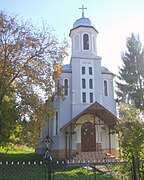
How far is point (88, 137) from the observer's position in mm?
21453

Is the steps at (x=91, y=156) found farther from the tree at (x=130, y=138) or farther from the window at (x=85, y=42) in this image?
the window at (x=85, y=42)

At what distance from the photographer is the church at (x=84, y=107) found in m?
20.6

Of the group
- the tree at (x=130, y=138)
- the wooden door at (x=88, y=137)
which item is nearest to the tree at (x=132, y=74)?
the wooden door at (x=88, y=137)

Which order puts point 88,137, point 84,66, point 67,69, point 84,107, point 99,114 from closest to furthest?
point 99,114
point 88,137
point 84,107
point 84,66
point 67,69

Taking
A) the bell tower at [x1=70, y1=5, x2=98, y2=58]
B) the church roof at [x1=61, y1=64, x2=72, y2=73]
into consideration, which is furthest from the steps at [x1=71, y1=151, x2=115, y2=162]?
the bell tower at [x1=70, y1=5, x2=98, y2=58]

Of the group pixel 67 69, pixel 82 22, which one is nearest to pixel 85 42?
pixel 82 22

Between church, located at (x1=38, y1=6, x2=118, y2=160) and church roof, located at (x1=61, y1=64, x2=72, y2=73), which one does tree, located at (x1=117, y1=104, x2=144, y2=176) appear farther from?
church roof, located at (x1=61, y1=64, x2=72, y2=73)

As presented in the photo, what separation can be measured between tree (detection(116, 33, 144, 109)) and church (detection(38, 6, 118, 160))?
422 centimetres

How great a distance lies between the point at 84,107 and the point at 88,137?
2.83 m

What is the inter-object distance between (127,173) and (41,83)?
30.9 feet

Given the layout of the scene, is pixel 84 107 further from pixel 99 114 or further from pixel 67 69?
pixel 67 69

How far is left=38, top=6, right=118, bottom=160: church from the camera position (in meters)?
20.6

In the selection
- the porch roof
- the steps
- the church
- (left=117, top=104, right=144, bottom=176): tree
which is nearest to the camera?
(left=117, top=104, right=144, bottom=176): tree

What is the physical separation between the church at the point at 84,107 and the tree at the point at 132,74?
422 cm
